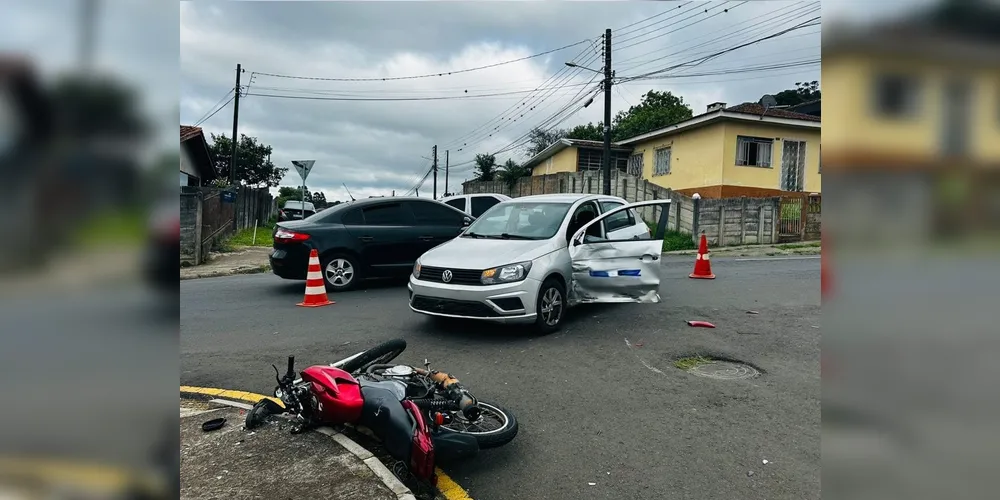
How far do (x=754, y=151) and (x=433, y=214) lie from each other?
17.7m

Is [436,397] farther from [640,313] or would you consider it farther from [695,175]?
[695,175]

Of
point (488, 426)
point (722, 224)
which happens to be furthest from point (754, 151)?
point (488, 426)

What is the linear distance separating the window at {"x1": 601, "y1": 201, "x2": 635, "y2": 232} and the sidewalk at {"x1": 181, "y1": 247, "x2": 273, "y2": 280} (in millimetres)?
8505

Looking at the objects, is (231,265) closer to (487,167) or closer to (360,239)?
(360,239)

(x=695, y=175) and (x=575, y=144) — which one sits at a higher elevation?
(x=575, y=144)

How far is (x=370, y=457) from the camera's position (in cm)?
338

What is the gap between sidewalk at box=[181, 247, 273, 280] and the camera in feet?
40.5

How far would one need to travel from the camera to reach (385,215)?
995 centimetres

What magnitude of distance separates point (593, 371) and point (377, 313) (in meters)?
3.57

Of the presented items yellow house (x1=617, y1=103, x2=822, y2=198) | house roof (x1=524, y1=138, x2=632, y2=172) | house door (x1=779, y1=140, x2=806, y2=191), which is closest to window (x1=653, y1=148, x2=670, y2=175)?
yellow house (x1=617, y1=103, x2=822, y2=198)

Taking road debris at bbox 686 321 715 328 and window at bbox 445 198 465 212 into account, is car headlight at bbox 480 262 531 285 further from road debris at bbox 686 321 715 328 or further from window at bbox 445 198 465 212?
window at bbox 445 198 465 212
